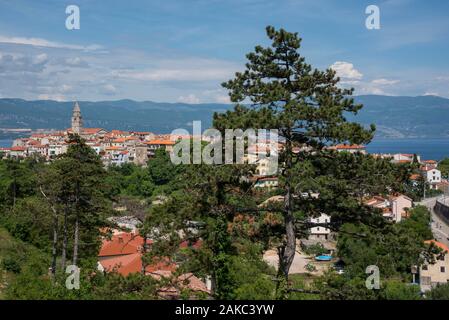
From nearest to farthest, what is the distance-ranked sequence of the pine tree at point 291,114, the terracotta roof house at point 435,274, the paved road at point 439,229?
the pine tree at point 291,114
the terracotta roof house at point 435,274
the paved road at point 439,229

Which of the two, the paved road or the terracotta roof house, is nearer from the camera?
the terracotta roof house

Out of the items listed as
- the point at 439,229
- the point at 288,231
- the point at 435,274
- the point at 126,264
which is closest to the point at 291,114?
the point at 288,231

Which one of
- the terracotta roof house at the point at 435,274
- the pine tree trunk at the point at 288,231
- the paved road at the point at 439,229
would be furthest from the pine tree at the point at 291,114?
the paved road at the point at 439,229

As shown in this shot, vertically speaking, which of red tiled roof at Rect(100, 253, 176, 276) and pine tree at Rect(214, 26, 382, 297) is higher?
pine tree at Rect(214, 26, 382, 297)

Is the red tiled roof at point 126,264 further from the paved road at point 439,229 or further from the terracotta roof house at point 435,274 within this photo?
the paved road at point 439,229

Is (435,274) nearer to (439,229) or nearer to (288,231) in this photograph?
(439,229)

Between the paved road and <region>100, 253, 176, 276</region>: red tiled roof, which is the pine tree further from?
the paved road

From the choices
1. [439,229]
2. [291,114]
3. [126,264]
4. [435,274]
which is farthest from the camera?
[439,229]

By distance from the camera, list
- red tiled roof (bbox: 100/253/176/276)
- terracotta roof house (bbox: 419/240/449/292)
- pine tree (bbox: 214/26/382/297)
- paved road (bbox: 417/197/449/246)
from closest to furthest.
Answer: pine tree (bbox: 214/26/382/297) < red tiled roof (bbox: 100/253/176/276) < terracotta roof house (bbox: 419/240/449/292) < paved road (bbox: 417/197/449/246)

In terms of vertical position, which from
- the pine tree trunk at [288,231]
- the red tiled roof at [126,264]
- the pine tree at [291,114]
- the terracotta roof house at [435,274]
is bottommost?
the terracotta roof house at [435,274]

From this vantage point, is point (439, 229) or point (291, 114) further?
point (439, 229)

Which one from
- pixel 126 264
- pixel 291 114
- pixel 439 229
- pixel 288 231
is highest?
pixel 291 114

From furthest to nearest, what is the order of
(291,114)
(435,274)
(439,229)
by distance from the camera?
(439,229)
(435,274)
(291,114)

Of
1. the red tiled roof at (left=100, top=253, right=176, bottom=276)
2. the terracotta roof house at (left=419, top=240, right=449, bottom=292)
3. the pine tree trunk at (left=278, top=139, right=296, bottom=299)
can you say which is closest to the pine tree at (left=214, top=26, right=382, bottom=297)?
the pine tree trunk at (left=278, top=139, right=296, bottom=299)
